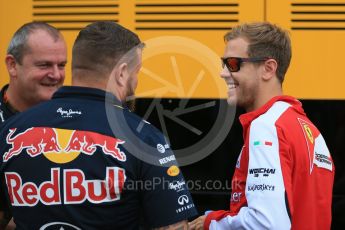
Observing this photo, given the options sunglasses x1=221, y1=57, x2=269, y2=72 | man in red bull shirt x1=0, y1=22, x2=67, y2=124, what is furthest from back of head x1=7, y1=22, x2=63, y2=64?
sunglasses x1=221, y1=57, x2=269, y2=72

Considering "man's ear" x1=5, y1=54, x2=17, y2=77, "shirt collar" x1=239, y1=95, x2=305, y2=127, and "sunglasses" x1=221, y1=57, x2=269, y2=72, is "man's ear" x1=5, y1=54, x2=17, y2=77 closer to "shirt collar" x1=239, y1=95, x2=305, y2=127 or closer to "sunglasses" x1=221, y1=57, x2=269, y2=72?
"sunglasses" x1=221, y1=57, x2=269, y2=72

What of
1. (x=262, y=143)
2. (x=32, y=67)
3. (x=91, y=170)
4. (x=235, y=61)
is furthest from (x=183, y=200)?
(x=32, y=67)

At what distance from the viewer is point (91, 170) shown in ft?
6.18

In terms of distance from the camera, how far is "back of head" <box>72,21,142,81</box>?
1.98 meters

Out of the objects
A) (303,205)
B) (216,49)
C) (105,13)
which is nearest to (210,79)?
(216,49)

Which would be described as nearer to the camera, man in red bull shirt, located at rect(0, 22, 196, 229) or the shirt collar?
man in red bull shirt, located at rect(0, 22, 196, 229)

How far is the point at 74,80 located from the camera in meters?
2.01

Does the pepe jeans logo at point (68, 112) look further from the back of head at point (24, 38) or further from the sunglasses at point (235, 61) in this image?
the back of head at point (24, 38)

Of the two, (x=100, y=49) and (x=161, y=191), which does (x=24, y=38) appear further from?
(x=161, y=191)

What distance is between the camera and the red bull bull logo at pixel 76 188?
6.16 feet

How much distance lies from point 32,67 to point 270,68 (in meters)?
1.19

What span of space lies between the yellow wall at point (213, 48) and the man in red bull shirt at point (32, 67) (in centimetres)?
48

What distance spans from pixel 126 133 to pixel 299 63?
162 cm

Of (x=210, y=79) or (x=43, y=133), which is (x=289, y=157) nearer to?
(x=43, y=133)
